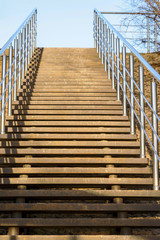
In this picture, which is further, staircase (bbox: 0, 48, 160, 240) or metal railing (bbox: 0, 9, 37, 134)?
metal railing (bbox: 0, 9, 37, 134)

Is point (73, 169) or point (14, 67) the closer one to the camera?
point (73, 169)

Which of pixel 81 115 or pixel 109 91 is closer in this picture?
pixel 81 115

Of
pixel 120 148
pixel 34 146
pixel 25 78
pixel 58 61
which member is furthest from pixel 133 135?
pixel 58 61

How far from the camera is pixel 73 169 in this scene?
3844 mm

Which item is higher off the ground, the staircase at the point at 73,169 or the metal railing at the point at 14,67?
the metal railing at the point at 14,67

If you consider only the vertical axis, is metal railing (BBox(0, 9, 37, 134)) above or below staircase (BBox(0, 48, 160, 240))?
above

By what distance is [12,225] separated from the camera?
318 centimetres

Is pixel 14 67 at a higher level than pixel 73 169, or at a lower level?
higher

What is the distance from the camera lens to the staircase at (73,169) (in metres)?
3.25

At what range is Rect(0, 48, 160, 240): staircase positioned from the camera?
3.25 m

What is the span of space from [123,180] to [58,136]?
3.55ft

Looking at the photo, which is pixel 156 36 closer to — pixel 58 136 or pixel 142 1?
pixel 142 1

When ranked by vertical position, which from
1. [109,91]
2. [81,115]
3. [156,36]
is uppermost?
[156,36]

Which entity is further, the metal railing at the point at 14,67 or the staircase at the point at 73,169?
the metal railing at the point at 14,67
